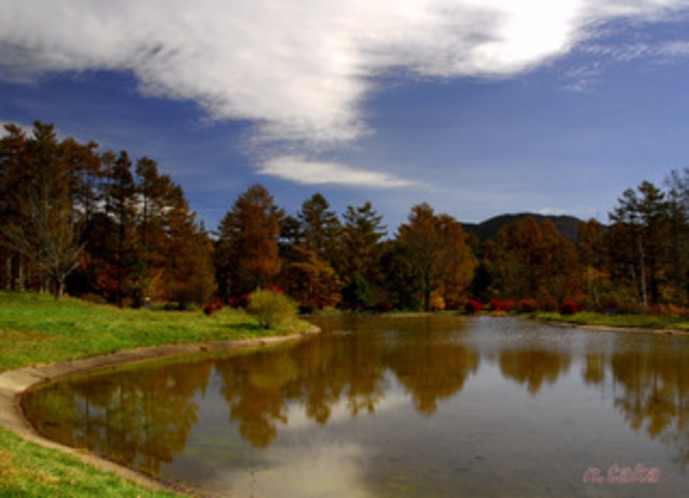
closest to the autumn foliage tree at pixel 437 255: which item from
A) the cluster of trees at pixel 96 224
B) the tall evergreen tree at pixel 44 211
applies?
the cluster of trees at pixel 96 224

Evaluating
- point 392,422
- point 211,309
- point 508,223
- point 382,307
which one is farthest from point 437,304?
point 508,223

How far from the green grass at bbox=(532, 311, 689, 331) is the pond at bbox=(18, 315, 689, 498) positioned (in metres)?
11.3

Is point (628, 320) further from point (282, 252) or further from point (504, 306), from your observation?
point (282, 252)

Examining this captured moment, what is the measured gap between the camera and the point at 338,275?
192 ft

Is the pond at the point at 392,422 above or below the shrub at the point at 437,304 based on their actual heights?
below

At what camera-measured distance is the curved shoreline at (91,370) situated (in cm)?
791

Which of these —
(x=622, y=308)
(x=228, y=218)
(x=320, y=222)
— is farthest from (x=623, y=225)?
(x=228, y=218)

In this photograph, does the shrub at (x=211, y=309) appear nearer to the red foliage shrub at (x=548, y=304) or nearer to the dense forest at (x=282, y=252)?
the dense forest at (x=282, y=252)

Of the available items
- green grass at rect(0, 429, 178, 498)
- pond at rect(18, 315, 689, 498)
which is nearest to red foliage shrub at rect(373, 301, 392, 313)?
pond at rect(18, 315, 689, 498)

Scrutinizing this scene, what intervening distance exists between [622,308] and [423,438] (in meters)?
34.3

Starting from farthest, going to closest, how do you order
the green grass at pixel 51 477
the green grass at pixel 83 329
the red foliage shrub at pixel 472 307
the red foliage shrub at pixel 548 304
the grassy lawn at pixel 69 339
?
the red foliage shrub at pixel 472 307
the red foliage shrub at pixel 548 304
the green grass at pixel 83 329
the grassy lawn at pixel 69 339
the green grass at pixel 51 477

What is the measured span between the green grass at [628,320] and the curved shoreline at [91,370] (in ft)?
64.1

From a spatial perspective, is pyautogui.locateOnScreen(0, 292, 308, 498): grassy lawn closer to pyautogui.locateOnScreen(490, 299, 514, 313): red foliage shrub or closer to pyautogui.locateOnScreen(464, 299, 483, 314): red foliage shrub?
pyautogui.locateOnScreen(464, 299, 483, 314): red foliage shrub

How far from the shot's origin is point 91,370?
58.5ft
